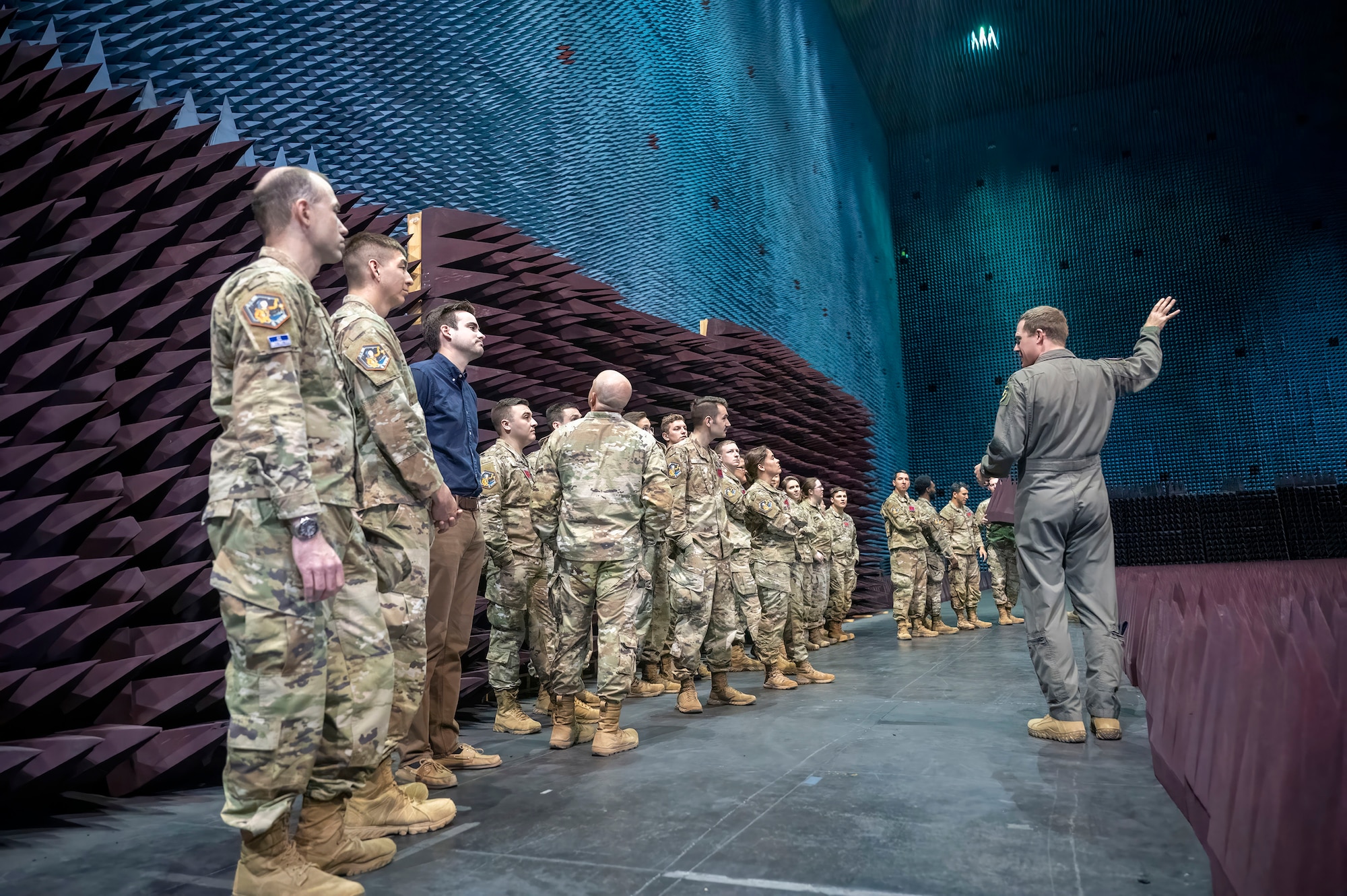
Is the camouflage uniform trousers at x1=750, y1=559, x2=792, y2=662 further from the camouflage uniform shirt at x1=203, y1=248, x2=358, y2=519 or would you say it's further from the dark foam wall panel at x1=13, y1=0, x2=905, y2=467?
the dark foam wall panel at x1=13, y1=0, x2=905, y2=467

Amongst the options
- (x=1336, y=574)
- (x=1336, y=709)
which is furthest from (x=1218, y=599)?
(x=1336, y=709)

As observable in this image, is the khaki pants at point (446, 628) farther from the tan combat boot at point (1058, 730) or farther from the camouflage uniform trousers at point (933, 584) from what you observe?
the camouflage uniform trousers at point (933, 584)

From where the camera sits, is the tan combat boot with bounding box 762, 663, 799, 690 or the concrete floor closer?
the concrete floor

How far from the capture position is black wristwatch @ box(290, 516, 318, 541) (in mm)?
1437

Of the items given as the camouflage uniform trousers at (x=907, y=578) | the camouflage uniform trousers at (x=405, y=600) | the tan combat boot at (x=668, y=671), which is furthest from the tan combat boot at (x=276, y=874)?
the camouflage uniform trousers at (x=907, y=578)

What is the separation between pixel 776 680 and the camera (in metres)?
4.02

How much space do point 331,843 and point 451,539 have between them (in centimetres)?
99

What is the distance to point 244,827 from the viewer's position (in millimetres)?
1410

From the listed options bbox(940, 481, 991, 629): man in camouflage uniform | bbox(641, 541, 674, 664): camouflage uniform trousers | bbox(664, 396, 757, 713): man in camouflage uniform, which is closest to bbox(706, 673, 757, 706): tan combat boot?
bbox(664, 396, 757, 713): man in camouflage uniform

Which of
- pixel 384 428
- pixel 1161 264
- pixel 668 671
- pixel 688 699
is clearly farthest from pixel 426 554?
pixel 1161 264

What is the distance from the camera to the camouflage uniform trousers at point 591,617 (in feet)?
9.21

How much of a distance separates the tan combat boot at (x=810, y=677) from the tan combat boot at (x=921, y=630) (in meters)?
2.51

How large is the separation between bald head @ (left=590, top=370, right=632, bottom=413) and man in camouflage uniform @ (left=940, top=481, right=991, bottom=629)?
523cm

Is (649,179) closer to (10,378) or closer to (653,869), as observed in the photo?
(10,378)
